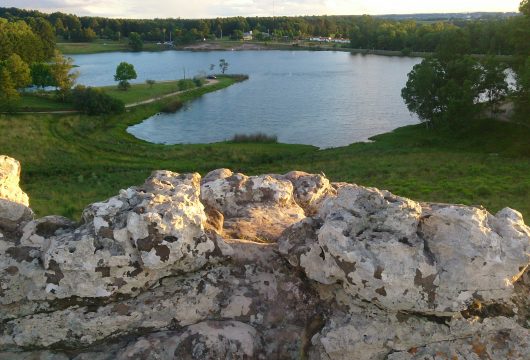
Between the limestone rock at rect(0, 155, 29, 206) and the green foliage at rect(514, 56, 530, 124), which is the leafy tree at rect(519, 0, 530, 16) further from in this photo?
the limestone rock at rect(0, 155, 29, 206)

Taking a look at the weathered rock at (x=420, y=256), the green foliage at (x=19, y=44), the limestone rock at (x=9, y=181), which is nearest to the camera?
the weathered rock at (x=420, y=256)

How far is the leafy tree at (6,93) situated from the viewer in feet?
214

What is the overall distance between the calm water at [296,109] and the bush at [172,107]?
72.8 inches

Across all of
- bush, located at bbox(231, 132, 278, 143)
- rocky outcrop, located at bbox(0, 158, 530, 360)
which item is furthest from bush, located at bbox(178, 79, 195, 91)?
rocky outcrop, located at bbox(0, 158, 530, 360)

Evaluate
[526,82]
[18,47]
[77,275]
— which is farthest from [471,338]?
[18,47]

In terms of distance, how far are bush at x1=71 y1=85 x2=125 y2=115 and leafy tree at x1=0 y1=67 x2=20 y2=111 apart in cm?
1035

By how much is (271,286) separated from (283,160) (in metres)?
40.3

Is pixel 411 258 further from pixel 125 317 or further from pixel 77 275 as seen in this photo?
pixel 77 275

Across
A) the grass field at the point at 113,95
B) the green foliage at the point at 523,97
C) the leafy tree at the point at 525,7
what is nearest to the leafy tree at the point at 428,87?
the leafy tree at the point at 525,7

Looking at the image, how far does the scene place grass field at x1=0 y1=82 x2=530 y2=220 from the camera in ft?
91.1

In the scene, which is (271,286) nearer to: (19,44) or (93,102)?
(93,102)

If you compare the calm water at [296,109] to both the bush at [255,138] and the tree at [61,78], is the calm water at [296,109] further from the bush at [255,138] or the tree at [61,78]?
the tree at [61,78]

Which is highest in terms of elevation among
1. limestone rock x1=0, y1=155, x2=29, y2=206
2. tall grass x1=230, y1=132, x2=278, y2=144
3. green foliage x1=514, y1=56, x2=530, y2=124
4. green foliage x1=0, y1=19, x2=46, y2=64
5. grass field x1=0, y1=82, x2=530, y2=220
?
green foliage x1=0, y1=19, x2=46, y2=64

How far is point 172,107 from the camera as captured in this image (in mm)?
90312
